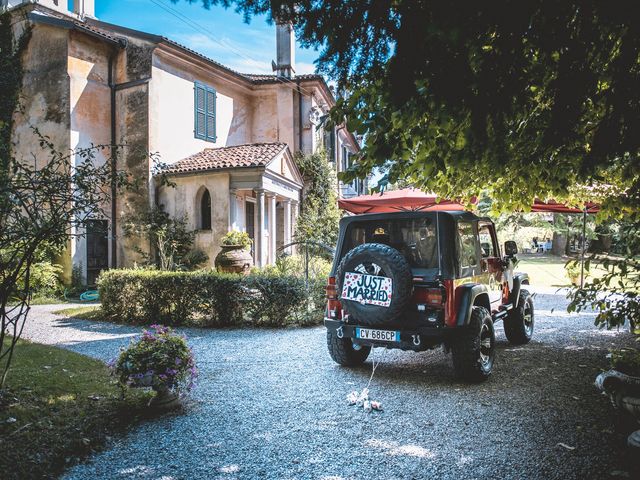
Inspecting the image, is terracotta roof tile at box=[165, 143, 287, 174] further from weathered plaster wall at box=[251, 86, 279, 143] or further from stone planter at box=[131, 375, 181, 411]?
stone planter at box=[131, 375, 181, 411]

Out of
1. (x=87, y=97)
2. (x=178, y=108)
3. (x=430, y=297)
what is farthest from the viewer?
(x=178, y=108)

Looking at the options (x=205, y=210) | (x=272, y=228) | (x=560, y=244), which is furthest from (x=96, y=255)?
(x=560, y=244)

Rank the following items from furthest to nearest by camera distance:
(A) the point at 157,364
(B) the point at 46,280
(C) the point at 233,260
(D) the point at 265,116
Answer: (D) the point at 265,116 < (C) the point at 233,260 < (B) the point at 46,280 < (A) the point at 157,364

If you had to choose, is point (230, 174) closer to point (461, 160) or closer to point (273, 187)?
point (273, 187)

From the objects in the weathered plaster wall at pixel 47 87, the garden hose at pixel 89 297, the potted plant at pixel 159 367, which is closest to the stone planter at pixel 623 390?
the potted plant at pixel 159 367

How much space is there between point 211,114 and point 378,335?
14819 mm

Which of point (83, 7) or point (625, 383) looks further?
point (83, 7)

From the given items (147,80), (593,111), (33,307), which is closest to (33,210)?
(593,111)

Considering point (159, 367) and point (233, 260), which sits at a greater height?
point (233, 260)

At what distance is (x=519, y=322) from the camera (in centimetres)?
707

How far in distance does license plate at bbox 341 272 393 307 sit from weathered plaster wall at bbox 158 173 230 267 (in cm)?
1022

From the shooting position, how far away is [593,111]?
354 centimetres

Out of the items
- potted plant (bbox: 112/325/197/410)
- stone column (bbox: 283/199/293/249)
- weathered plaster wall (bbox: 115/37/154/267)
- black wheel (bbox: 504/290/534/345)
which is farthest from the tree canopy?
stone column (bbox: 283/199/293/249)

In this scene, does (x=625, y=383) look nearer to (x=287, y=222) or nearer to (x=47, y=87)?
(x=287, y=222)
